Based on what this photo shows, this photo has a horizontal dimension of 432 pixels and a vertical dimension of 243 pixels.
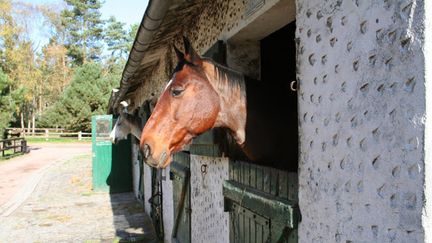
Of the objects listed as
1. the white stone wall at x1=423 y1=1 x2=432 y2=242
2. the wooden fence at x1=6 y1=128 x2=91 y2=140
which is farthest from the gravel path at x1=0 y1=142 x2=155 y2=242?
the wooden fence at x1=6 y1=128 x2=91 y2=140

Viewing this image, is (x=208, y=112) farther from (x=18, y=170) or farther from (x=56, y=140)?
(x=56, y=140)

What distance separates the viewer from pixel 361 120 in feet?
5.15

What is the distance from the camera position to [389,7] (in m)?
1.40

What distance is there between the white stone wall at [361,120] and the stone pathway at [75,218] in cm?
663

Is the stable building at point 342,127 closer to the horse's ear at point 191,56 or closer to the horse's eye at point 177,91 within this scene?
the horse's ear at point 191,56

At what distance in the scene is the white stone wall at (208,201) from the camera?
3.74 m

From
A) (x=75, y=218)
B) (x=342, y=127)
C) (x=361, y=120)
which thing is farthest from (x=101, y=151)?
(x=361, y=120)

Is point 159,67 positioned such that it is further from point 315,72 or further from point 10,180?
point 10,180

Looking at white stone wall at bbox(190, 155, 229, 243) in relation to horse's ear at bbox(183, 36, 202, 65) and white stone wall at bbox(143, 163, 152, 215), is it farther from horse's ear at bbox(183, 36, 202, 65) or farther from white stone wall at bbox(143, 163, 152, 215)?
white stone wall at bbox(143, 163, 152, 215)

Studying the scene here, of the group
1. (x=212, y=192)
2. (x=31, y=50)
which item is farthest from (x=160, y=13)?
(x=31, y=50)

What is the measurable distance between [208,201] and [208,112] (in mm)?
1914

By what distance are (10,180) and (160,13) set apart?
15914 millimetres

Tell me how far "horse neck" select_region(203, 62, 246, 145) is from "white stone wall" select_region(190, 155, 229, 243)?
2.87 feet

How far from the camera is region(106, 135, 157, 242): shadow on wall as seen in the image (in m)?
8.52
